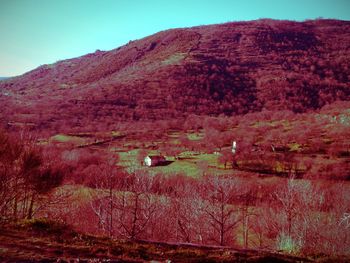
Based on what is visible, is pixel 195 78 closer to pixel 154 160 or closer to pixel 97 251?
pixel 154 160

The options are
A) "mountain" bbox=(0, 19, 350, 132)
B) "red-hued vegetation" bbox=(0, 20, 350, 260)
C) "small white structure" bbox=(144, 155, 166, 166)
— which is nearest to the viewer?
"red-hued vegetation" bbox=(0, 20, 350, 260)

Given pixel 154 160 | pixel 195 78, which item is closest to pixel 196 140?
pixel 154 160

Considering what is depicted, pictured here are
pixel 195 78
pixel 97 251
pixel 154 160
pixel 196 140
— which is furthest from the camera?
pixel 195 78

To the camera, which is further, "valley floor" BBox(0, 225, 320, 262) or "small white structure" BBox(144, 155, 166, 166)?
"small white structure" BBox(144, 155, 166, 166)

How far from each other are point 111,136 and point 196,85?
190ft

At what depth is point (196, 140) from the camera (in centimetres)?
7719

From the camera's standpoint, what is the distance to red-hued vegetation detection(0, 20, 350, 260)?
20.7m

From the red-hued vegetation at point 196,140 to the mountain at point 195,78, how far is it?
79 cm

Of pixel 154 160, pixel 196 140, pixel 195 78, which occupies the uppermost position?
pixel 195 78

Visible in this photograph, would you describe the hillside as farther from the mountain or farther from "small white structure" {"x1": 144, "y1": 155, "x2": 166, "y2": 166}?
the mountain

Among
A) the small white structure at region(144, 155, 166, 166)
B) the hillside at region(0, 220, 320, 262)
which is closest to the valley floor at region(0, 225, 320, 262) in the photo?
the hillside at region(0, 220, 320, 262)

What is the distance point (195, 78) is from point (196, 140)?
59.8 metres

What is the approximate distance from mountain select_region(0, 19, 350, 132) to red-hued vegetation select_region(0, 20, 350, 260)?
0.79 meters

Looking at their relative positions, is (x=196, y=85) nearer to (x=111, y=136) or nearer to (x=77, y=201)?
(x=111, y=136)
